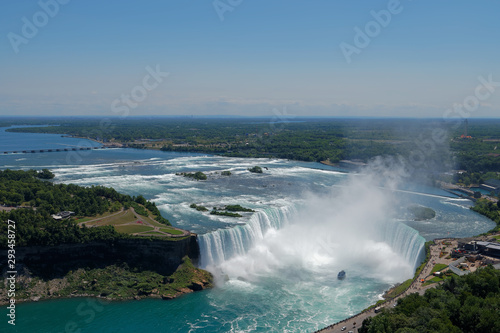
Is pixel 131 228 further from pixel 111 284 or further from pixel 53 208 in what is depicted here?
pixel 53 208

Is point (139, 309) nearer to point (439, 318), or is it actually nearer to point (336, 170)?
point (439, 318)

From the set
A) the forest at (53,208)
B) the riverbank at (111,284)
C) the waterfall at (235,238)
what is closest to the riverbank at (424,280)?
the riverbank at (111,284)

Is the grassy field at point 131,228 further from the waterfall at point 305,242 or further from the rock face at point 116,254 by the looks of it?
the waterfall at point 305,242

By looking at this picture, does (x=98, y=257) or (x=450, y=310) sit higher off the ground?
(x=450, y=310)

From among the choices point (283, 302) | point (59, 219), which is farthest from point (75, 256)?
point (283, 302)

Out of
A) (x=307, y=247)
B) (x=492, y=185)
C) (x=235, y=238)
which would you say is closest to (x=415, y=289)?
(x=307, y=247)

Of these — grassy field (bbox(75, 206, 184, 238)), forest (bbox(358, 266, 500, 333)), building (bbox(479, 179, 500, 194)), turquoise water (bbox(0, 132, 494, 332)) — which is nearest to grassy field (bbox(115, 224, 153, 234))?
grassy field (bbox(75, 206, 184, 238))
